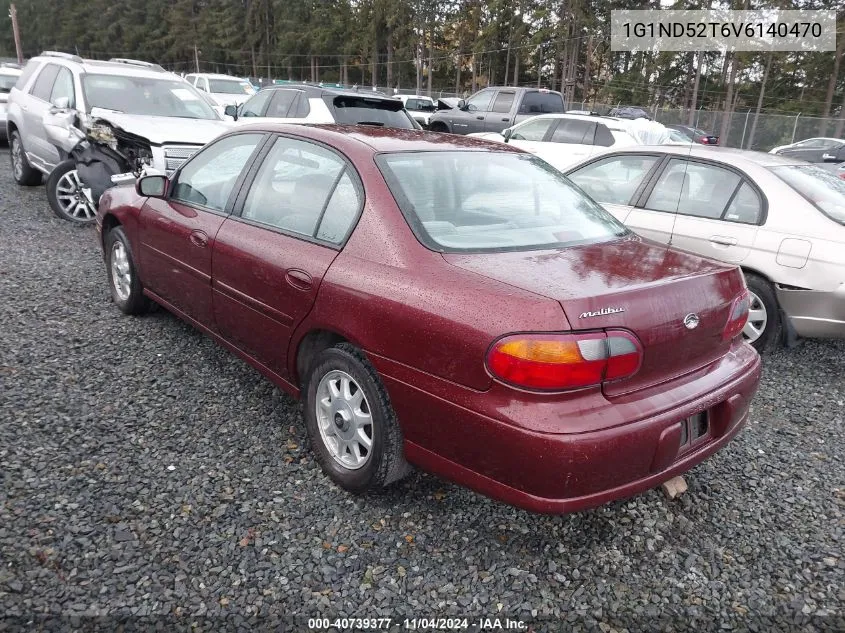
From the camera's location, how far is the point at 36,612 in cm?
207

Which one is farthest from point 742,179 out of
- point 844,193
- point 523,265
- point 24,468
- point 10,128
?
point 10,128

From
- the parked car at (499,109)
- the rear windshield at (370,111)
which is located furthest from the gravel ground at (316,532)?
the parked car at (499,109)

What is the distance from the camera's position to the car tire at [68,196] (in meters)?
7.15

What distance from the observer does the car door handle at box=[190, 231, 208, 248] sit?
11.3 ft

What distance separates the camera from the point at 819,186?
15.3 feet

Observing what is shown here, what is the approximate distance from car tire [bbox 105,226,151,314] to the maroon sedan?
1.10 m

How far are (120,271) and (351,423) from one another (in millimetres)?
2910

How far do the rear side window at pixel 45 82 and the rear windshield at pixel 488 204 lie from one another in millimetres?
7634

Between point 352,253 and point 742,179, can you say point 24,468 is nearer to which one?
point 352,253

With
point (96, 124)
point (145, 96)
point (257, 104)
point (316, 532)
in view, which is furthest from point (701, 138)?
point (316, 532)

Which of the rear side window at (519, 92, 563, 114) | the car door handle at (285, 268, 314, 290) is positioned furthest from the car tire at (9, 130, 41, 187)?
the rear side window at (519, 92, 563, 114)

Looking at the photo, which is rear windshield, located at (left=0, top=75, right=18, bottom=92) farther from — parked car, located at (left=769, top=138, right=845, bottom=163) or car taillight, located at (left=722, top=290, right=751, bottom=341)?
parked car, located at (left=769, top=138, right=845, bottom=163)

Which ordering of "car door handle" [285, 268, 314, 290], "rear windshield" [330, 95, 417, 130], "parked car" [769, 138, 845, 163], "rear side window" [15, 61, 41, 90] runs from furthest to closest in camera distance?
"parked car" [769, 138, 845, 163] → "rear side window" [15, 61, 41, 90] → "rear windshield" [330, 95, 417, 130] → "car door handle" [285, 268, 314, 290]

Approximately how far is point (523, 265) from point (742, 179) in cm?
316
